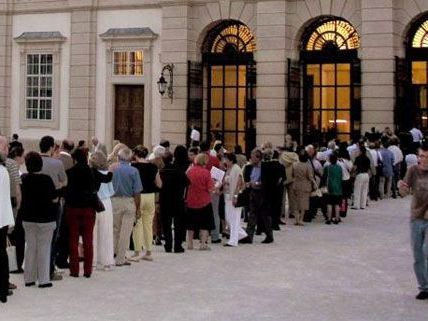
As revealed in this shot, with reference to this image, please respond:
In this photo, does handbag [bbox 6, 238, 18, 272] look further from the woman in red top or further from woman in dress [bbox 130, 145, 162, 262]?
the woman in red top

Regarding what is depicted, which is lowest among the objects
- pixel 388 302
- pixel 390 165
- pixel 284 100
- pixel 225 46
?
pixel 388 302

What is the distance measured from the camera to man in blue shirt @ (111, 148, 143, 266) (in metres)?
11.5

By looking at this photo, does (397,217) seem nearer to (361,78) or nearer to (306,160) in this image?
(306,160)

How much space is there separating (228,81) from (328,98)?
3.82 m

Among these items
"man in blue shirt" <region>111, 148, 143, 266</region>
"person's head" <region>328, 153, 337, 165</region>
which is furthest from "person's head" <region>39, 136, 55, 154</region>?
"person's head" <region>328, 153, 337, 165</region>

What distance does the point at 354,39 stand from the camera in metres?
25.4

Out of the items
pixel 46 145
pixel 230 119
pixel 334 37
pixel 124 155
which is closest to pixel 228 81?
pixel 230 119

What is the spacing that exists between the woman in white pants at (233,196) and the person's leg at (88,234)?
370 cm

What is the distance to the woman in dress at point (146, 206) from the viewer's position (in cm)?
1215

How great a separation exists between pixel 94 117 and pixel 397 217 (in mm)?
14977

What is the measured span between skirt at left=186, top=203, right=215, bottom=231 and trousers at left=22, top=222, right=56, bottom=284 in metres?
3.55

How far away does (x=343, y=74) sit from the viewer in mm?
25672

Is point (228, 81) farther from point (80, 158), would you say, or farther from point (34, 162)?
point (34, 162)

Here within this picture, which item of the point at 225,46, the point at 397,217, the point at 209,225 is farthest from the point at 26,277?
the point at 225,46
